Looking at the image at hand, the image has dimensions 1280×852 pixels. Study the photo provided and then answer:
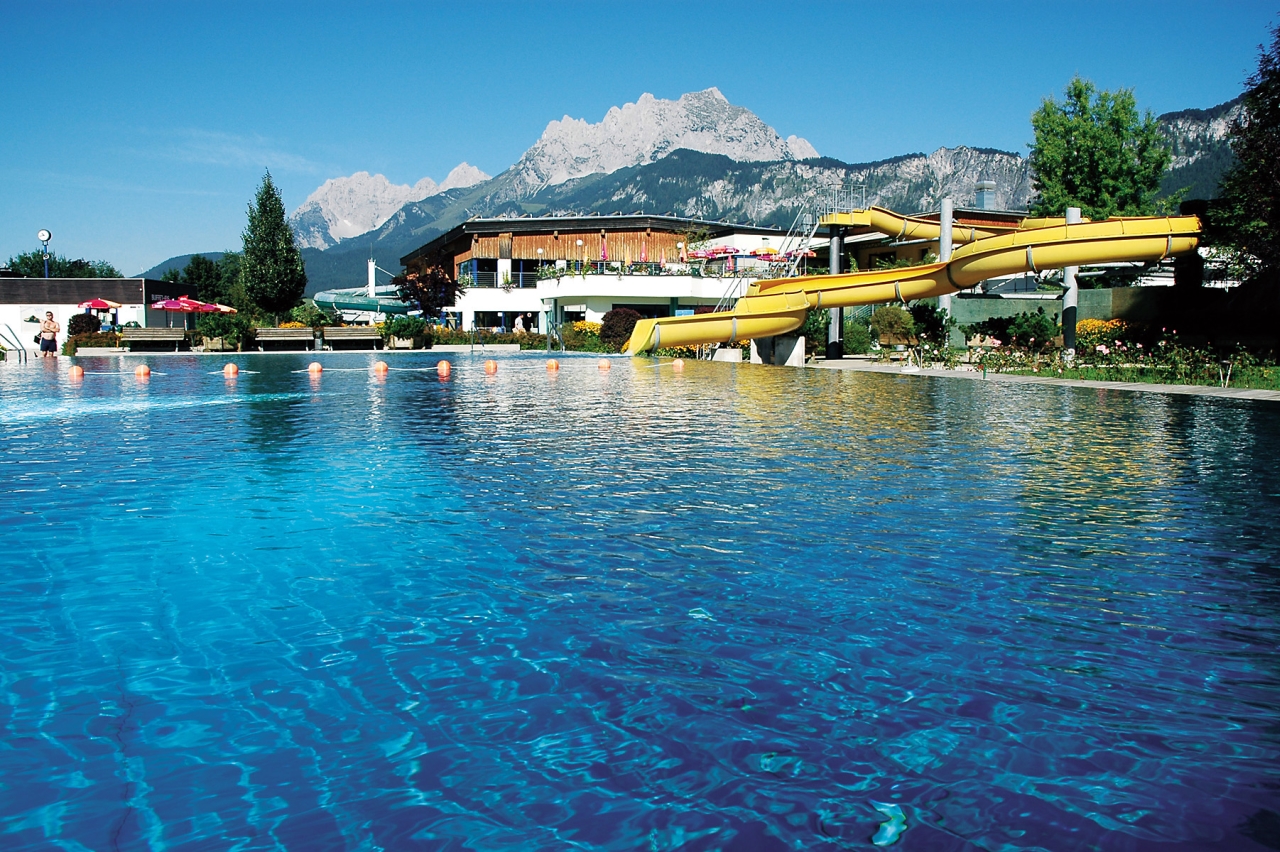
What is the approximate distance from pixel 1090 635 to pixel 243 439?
1144 centimetres

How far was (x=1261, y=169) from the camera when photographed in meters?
20.1

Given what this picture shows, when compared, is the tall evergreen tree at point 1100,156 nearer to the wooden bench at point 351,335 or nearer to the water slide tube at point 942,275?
the water slide tube at point 942,275

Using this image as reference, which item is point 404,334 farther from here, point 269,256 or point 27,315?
point 27,315

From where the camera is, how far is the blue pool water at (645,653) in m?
3.61

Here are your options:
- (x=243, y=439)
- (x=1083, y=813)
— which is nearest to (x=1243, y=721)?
(x=1083, y=813)

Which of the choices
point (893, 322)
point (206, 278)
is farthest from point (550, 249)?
point (206, 278)

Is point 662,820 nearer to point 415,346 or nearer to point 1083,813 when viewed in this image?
point 1083,813

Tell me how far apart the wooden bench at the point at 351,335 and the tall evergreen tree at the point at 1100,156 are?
3487cm

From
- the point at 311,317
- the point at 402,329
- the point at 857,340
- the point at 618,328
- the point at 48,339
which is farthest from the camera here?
the point at 311,317

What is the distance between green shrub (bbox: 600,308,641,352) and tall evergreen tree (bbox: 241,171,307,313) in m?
24.1

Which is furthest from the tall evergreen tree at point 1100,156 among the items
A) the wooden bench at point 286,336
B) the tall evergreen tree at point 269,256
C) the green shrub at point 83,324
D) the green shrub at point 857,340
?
the green shrub at point 83,324

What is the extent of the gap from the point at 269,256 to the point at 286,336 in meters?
13.8

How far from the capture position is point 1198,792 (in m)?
3.68

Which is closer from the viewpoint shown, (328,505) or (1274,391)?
(328,505)
